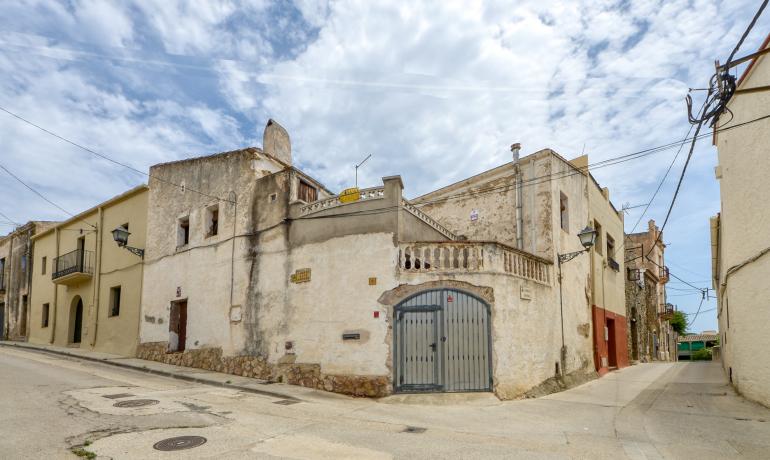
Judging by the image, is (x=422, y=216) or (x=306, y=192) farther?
(x=306, y=192)

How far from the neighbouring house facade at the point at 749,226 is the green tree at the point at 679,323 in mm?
32859

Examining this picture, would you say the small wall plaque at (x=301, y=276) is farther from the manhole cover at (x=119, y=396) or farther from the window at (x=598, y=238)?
the window at (x=598, y=238)

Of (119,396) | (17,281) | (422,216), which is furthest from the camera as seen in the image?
(17,281)

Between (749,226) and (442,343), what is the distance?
6357mm

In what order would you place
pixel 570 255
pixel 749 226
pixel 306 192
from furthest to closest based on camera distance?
1. pixel 306 192
2. pixel 570 255
3. pixel 749 226

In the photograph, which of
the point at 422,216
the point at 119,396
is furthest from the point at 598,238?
the point at 119,396

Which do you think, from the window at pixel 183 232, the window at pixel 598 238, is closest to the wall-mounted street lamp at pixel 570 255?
the window at pixel 598 238

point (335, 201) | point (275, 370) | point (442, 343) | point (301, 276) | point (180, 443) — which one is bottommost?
point (180, 443)

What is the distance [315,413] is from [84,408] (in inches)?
145

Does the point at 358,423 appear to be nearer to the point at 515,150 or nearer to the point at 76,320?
the point at 515,150

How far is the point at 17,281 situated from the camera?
25750 millimetres

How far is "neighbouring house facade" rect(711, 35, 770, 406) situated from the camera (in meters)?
9.06

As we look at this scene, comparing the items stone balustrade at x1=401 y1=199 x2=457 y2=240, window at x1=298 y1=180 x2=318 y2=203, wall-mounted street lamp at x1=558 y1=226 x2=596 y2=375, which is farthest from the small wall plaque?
wall-mounted street lamp at x1=558 y1=226 x2=596 y2=375

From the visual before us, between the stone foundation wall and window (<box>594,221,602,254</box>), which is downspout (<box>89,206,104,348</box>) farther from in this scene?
window (<box>594,221,602,254</box>)
